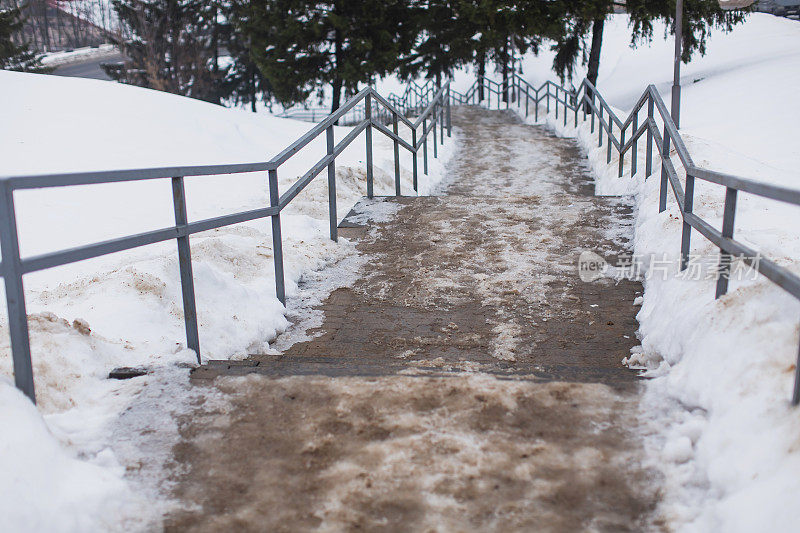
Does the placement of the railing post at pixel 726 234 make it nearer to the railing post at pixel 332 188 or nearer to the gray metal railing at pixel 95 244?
the gray metal railing at pixel 95 244

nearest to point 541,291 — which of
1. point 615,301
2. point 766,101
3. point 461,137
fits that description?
point 615,301

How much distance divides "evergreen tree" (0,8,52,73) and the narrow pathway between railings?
84.1 feet

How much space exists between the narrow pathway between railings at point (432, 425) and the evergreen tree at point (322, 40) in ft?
65.3

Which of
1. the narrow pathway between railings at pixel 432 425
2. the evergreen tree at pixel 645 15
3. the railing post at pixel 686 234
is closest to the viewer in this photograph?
the narrow pathway between railings at pixel 432 425

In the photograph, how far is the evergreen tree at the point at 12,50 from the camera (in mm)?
25156

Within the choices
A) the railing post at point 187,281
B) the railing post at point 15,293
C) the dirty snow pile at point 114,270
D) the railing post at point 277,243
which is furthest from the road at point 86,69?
the railing post at point 15,293

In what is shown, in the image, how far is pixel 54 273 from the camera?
702 centimetres

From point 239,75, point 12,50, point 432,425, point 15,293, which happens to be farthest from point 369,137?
point 239,75

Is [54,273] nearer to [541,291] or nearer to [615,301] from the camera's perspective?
[541,291]

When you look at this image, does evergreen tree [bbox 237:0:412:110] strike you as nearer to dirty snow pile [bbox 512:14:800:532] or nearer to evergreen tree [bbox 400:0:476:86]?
evergreen tree [bbox 400:0:476:86]

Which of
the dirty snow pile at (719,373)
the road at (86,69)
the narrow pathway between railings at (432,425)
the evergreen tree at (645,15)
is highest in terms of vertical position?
the evergreen tree at (645,15)

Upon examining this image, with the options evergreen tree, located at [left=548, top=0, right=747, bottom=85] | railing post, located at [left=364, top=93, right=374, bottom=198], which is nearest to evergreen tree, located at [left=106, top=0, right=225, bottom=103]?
evergreen tree, located at [left=548, top=0, right=747, bottom=85]

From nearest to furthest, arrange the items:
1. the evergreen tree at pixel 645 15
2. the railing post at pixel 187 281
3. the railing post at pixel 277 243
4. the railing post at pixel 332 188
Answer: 1. the railing post at pixel 187 281
2. the railing post at pixel 277 243
3. the railing post at pixel 332 188
4. the evergreen tree at pixel 645 15

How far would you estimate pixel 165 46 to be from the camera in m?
29.1
